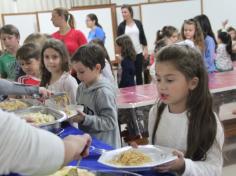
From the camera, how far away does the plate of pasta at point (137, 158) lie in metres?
1.13

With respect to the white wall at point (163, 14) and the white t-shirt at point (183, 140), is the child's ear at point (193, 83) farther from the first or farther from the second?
the white wall at point (163, 14)

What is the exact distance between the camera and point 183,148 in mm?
1378

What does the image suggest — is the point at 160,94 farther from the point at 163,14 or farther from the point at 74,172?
the point at 163,14

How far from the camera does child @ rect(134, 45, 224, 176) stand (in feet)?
4.28

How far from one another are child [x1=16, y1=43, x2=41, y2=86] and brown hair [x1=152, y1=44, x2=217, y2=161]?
1429 mm

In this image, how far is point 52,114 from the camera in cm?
182

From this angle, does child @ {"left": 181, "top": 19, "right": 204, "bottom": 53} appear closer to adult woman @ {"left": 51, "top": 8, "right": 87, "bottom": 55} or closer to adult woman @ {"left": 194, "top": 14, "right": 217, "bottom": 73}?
adult woman @ {"left": 194, "top": 14, "right": 217, "bottom": 73}

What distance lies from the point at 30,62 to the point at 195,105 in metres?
1.61

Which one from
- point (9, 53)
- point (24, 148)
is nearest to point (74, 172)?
point (24, 148)

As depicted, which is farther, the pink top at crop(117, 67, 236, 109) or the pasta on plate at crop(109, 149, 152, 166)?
the pink top at crop(117, 67, 236, 109)

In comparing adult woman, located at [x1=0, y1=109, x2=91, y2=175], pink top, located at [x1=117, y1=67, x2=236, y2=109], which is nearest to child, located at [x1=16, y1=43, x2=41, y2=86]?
pink top, located at [x1=117, y1=67, x2=236, y2=109]

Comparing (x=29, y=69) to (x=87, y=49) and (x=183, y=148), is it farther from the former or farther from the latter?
(x=183, y=148)

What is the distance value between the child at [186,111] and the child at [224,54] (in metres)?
3.07

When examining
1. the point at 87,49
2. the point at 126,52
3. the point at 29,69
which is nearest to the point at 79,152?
the point at 87,49
